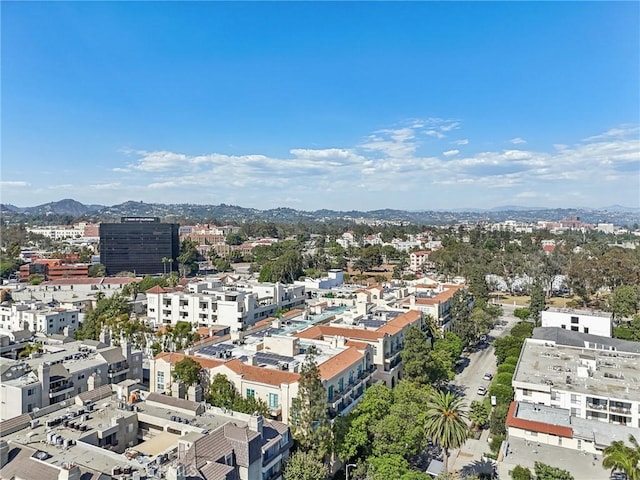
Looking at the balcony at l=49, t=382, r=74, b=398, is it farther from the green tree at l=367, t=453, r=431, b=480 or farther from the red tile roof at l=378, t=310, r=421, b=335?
the red tile roof at l=378, t=310, r=421, b=335

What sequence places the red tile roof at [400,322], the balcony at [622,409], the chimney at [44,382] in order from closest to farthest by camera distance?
the chimney at [44,382] < the balcony at [622,409] < the red tile roof at [400,322]

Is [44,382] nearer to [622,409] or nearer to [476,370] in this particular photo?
[622,409]

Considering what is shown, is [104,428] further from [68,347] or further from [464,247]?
[464,247]

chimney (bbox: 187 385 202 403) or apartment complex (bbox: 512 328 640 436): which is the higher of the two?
chimney (bbox: 187 385 202 403)

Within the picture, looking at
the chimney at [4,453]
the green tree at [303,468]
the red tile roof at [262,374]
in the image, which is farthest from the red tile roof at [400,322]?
the chimney at [4,453]

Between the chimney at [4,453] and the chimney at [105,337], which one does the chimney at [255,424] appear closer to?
the chimney at [4,453]

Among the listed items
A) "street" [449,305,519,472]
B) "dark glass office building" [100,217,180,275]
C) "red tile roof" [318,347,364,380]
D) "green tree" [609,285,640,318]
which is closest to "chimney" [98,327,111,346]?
"red tile roof" [318,347,364,380]

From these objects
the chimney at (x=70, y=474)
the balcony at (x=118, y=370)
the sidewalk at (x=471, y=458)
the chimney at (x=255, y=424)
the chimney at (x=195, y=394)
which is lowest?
the sidewalk at (x=471, y=458)
